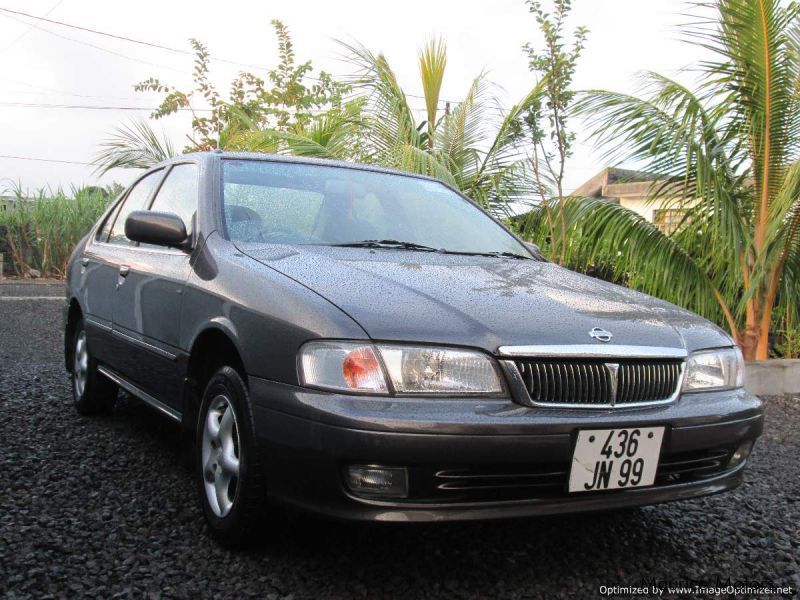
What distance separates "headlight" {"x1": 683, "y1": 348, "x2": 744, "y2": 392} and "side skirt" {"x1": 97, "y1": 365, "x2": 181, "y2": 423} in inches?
75.4

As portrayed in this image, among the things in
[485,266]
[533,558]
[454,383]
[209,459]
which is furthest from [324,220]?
[533,558]

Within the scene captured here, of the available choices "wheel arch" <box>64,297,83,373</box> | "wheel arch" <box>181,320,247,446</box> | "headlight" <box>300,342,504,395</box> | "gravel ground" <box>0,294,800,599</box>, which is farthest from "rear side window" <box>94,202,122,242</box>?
"headlight" <box>300,342,504,395</box>

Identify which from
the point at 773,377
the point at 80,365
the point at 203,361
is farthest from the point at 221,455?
the point at 773,377

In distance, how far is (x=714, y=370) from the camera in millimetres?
2760

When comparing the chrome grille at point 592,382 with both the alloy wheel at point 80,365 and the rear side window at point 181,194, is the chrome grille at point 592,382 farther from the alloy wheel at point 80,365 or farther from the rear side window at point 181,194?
the alloy wheel at point 80,365

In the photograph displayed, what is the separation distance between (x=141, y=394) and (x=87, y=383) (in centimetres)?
111

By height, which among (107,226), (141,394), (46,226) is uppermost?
(107,226)

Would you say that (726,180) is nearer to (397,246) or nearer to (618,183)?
(618,183)

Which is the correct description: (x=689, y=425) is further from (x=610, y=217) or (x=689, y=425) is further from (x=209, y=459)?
(x=610, y=217)

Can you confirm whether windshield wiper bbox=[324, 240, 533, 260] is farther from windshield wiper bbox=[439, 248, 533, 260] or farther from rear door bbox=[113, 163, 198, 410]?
rear door bbox=[113, 163, 198, 410]

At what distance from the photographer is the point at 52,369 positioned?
21.4 ft

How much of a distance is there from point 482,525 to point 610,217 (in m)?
4.47

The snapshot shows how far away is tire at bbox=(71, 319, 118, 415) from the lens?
455 cm

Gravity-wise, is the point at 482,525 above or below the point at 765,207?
below
